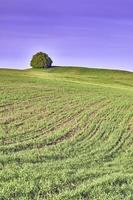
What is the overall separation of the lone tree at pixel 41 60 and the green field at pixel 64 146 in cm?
5715

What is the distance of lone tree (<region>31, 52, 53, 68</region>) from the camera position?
105562mm

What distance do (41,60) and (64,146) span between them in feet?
269

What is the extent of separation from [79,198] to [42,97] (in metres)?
28.5

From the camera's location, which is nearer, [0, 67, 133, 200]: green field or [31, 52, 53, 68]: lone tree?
[0, 67, 133, 200]: green field

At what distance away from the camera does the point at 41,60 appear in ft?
347

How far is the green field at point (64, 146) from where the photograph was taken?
14672 millimetres

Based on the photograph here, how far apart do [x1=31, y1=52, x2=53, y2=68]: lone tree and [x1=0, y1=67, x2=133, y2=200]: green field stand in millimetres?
57152

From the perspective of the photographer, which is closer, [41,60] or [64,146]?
[64,146]

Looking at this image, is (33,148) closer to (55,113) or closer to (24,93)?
(55,113)

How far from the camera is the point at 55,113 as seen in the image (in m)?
34.6

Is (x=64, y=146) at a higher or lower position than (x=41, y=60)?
lower

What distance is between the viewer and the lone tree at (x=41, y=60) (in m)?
106

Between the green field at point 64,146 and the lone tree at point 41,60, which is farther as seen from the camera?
the lone tree at point 41,60

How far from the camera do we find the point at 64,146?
24.6m
